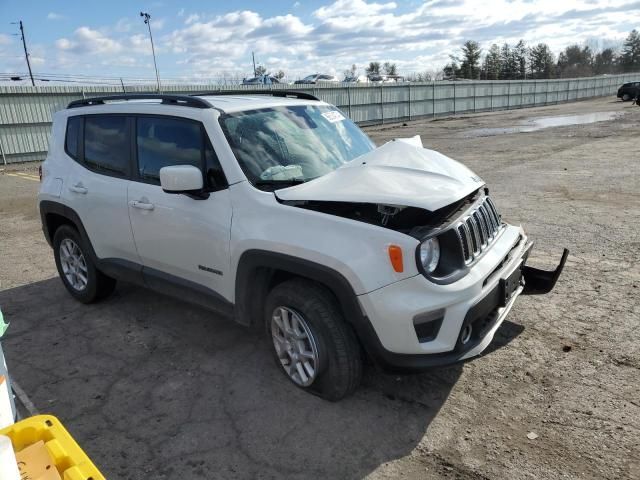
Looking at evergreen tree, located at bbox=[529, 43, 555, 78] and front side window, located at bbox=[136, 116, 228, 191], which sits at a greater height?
evergreen tree, located at bbox=[529, 43, 555, 78]

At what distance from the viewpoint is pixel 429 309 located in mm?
2717

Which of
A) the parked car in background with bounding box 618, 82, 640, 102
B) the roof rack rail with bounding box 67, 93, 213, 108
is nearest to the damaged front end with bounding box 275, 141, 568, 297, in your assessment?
the roof rack rail with bounding box 67, 93, 213, 108

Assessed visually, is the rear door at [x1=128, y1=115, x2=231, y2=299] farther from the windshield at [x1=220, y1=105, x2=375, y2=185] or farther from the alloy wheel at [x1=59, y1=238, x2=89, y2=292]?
the alloy wheel at [x1=59, y1=238, x2=89, y2=292]

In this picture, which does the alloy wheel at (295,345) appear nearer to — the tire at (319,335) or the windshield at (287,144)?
the tire at (319,335)

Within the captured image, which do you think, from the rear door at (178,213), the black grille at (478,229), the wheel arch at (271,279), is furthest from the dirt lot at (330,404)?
the black grille at (478,229)

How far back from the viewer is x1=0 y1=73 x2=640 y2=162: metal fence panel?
58.4 ft

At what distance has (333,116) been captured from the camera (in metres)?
4.27

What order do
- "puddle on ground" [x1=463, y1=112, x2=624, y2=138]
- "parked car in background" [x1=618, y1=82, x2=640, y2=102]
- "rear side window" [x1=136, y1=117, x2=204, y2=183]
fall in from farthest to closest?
"parked car in background" [x1=618, y1=82, x2=640, y2=102] → "puddle on ground" [x1=463, y1=112, x2=624, y2=138] → "rear side window" [x1=136, y1=117, x2=204, y2=183]

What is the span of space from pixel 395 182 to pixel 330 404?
57.2 inches

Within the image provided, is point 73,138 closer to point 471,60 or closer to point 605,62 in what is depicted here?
point 471,60

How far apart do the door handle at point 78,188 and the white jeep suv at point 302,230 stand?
14mm

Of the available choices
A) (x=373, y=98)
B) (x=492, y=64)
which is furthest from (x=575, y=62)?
(x=373, y=98)

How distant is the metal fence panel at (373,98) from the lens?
17.8m

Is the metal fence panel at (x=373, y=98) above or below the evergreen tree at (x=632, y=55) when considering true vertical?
below
